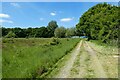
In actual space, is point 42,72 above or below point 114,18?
below

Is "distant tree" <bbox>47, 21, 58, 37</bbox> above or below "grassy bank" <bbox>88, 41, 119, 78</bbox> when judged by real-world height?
above

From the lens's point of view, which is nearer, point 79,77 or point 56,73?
point 79,77

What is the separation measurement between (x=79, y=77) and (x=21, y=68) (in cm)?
304

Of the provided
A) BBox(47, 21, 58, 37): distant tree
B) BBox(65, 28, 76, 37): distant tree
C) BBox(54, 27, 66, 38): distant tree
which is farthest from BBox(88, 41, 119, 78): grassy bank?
BBox(47, 21, 58, 37): distant tree

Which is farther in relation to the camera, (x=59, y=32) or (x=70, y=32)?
(x=70, y=32)

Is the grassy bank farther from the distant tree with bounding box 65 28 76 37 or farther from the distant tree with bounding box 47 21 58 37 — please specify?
the distant tree with bounding box 47 21 58 37

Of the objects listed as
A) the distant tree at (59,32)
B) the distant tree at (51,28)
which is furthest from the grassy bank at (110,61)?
the distant tree at (51,28)

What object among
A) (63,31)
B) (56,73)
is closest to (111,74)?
(56,73)

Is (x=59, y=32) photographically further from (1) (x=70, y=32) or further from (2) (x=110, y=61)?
(2) (x=110, y=61)

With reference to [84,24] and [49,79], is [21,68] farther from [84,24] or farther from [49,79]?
[84,24]

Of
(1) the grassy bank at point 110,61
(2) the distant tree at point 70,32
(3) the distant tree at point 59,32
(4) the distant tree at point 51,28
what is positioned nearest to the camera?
(1) the grassy bank at point 110,61

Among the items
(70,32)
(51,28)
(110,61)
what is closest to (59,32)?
(70,32)

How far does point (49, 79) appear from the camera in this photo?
42.2 ft

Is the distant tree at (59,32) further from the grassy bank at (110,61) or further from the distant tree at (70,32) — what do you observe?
the grassy bank at (110,61)
